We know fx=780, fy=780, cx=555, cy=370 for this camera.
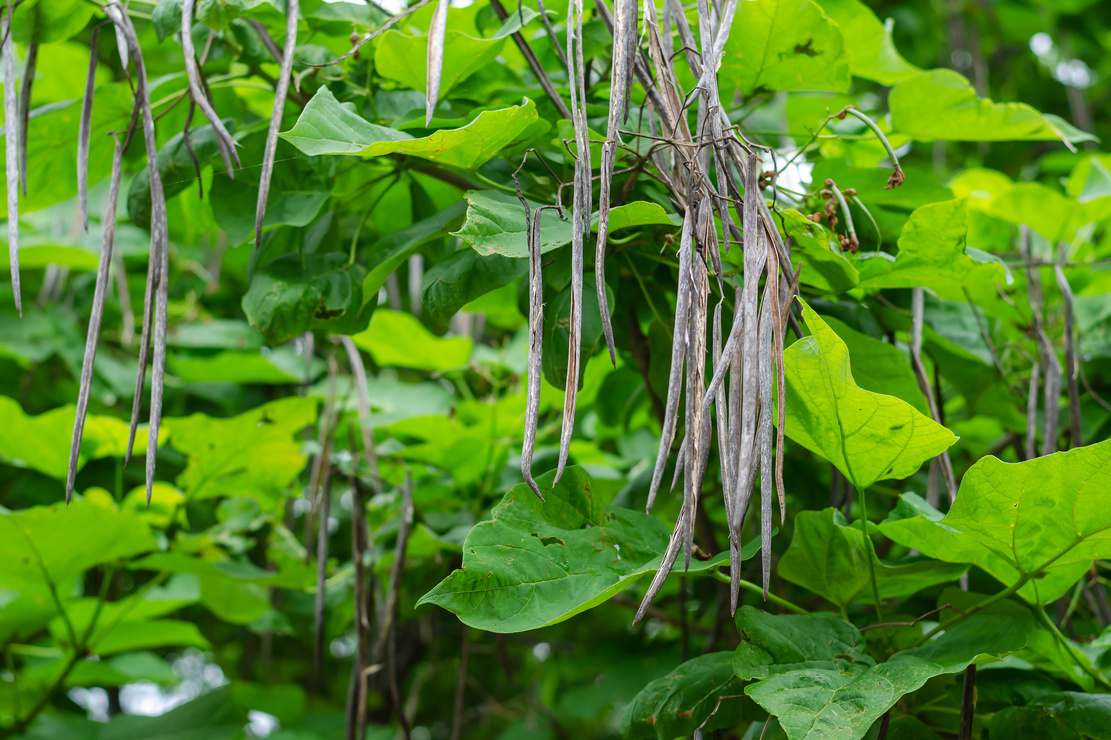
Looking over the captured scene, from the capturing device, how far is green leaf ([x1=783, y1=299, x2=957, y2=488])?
0.49 m

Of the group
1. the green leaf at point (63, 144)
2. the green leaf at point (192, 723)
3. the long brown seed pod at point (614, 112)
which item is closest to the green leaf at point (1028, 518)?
the long brown seed pod at point (614, 112)

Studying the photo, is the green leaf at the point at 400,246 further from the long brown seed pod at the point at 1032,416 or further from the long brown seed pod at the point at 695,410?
the long brown seed pod at the point at 1032,416

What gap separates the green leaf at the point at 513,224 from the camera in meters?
0.49

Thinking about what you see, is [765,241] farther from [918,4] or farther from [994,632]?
[918,4]

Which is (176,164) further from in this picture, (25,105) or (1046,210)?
(1046,210)

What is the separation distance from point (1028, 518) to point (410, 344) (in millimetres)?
830

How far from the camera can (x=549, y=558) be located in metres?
0.55

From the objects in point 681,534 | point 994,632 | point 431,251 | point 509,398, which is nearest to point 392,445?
point 509,398

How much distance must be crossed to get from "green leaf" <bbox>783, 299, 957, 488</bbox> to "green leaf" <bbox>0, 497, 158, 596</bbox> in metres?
0.71

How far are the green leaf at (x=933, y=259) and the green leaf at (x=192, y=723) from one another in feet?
3.31

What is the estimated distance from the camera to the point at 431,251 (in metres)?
0.76

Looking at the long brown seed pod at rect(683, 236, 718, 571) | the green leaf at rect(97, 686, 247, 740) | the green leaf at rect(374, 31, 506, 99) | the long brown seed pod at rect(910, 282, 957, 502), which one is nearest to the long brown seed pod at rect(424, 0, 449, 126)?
the green leaf at rect(374, 31, 506, 99)

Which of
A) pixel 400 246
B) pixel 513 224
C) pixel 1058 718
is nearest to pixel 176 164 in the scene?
pixel 400 246

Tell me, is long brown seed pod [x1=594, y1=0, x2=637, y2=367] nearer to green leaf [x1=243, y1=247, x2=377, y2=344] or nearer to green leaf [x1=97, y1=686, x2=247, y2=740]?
green leaf [x1=243, y1=247, x2=377, y2=344]
